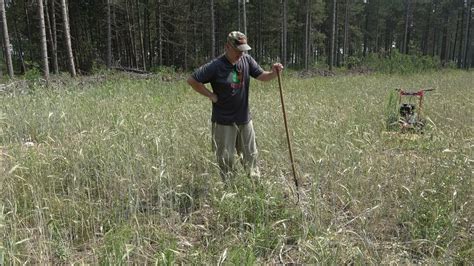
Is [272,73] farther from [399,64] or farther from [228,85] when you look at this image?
[399,64]

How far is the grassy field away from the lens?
2.64 metres

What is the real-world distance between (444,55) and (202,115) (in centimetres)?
4361

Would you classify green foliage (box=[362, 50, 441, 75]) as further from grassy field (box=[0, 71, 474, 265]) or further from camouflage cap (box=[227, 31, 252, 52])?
camouflage cap (box=[227, 31, 252, 52])

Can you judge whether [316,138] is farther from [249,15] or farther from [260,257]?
[249,15]

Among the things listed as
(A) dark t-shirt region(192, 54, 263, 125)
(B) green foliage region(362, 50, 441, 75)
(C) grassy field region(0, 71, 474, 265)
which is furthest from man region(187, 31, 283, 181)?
(B) green foliage region(362, 50, 441, 75)

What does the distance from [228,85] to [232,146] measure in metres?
0.66

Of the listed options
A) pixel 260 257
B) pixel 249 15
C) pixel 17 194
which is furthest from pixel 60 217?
pixel 249 15

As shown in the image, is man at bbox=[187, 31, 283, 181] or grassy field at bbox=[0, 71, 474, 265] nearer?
grassy field at bbox=[0, 71, 474, 265]

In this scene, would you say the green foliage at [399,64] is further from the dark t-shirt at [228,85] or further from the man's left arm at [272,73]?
the dark t-shirt at [228,85]

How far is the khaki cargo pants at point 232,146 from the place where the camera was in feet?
12.9

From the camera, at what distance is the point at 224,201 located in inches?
130

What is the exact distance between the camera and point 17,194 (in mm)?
3318

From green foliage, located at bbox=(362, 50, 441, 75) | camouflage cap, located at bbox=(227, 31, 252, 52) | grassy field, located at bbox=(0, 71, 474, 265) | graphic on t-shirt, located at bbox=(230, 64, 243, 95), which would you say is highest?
camouflage cap, located at bbox=(227, 31, 252, 52)

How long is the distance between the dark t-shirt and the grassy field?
1.76 ft
